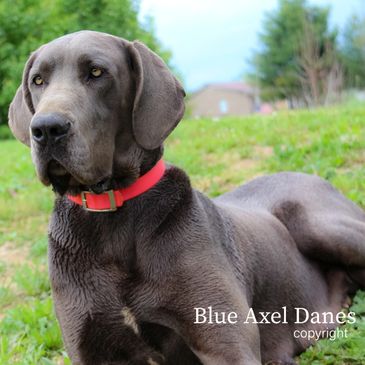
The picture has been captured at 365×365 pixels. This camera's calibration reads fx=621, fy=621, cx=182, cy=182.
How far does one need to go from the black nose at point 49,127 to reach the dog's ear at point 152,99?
0.43 metres

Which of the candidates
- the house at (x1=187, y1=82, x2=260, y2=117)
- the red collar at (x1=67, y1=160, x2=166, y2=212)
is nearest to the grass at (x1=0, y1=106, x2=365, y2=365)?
the red collar at (x1=67, y1=160, x2=166, y2=212)

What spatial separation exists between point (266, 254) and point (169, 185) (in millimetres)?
887

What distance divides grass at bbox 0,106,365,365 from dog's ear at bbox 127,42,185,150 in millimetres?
1435

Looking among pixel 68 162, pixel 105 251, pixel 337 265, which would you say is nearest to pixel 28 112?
pixel 68 162

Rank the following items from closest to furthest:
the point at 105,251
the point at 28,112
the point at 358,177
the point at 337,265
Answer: the point at 105,251 < the point at 28,112 < the point at 337,265 < the point at 358,177

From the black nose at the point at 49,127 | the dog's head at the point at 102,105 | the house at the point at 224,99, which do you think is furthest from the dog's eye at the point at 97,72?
the house at the point at 224,99

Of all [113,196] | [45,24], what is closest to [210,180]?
[113,196]

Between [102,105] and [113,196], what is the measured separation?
1.37ft

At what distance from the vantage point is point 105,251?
9.25 ft

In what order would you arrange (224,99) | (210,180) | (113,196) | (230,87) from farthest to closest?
(224,99) → (230,87) → (210,180) → (113,196)

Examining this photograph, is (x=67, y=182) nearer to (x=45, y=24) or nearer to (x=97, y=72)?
(x=97, y=72)

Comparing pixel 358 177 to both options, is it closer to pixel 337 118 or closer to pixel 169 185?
pixel 337 118

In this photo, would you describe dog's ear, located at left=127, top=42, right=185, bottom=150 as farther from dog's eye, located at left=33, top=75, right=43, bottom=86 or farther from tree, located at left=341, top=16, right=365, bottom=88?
tree, located at left=341, top=16, right=365, bottom=88

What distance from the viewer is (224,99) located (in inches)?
2680
